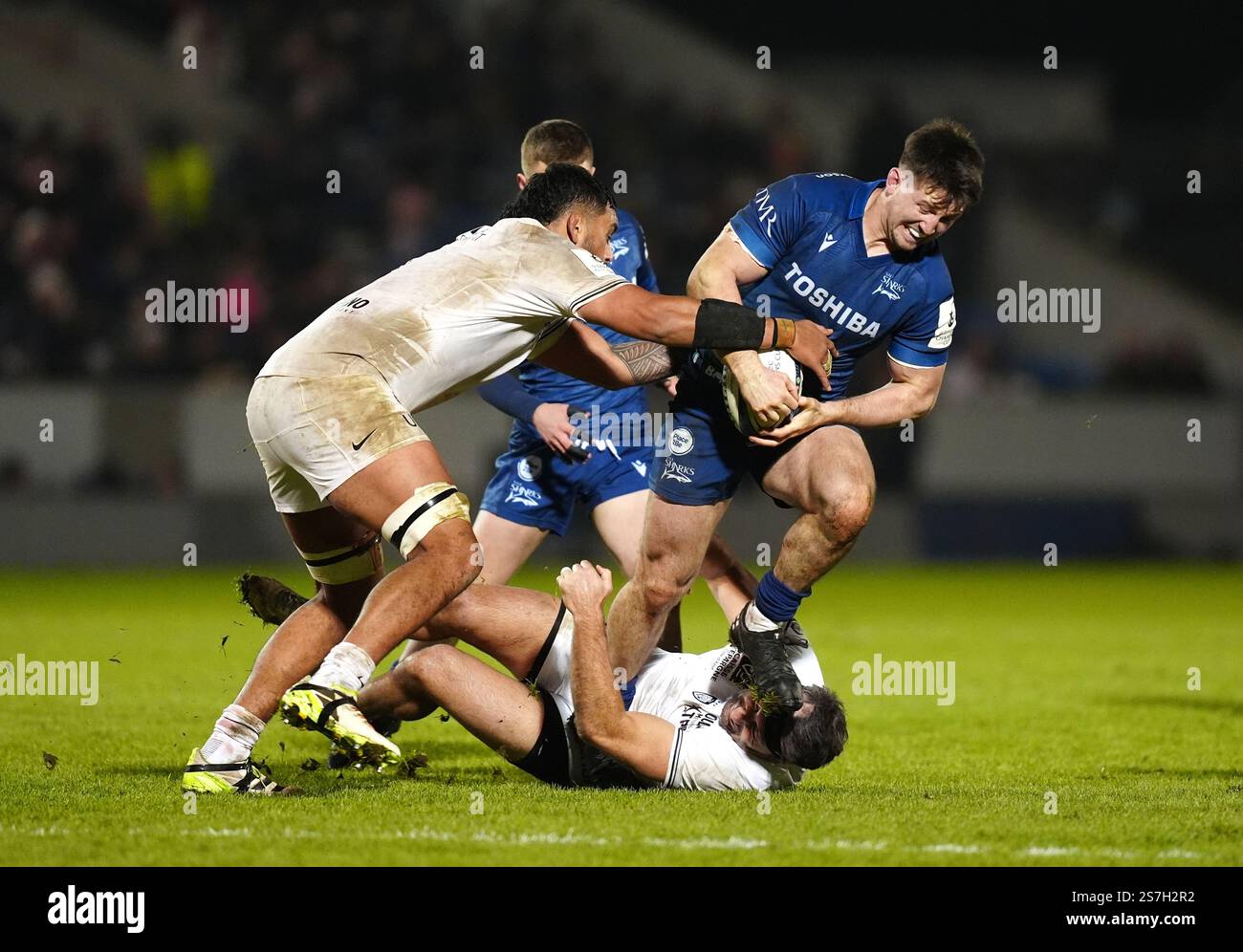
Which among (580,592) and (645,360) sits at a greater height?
(645,360)

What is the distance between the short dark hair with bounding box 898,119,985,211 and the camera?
6164 mm

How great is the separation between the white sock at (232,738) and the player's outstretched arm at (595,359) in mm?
1768

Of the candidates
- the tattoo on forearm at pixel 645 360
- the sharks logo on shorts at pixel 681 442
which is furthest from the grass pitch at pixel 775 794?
the tattoo on forearm at pixel 645 360

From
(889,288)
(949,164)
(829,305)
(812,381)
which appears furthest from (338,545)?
(949,164)

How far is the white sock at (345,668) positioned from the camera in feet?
17.2

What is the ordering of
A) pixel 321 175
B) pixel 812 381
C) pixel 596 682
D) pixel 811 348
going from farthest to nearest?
pixel 321 175, pixel 812 381, pixel 811 348, pixel 596 682

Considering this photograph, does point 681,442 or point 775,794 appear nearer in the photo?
point 775,794

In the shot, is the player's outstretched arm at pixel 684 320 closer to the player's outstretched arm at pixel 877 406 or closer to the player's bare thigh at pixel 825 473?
the player's outstretched arm at pixel 877 406

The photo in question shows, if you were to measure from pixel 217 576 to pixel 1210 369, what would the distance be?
13.6m

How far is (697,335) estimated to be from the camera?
575 centimetres

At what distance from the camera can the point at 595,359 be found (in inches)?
251

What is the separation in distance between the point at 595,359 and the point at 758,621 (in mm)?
1221

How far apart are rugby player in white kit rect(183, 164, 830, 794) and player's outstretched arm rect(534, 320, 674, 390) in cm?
3

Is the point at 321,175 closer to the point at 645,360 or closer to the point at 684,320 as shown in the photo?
the point at 645,360
